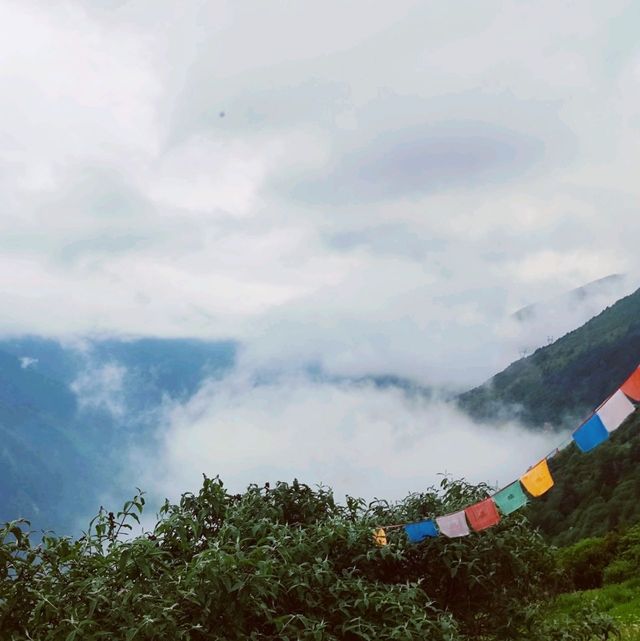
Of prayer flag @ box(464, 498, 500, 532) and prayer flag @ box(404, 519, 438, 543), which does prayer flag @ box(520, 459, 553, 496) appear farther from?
prayer flag @ box(404, 519, 438, 543)

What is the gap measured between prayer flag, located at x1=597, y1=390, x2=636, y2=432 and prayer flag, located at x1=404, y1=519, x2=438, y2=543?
5.94 ft

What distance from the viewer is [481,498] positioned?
24.5 feet

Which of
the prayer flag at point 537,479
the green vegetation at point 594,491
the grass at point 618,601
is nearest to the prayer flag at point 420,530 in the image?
the prayer flag at point 537,479

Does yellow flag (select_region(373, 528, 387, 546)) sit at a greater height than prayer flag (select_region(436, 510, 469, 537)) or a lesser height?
greater

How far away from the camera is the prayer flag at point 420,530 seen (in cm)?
663

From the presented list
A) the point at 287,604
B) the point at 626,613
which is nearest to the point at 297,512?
the point at 287,604

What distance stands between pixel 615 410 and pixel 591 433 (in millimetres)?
306

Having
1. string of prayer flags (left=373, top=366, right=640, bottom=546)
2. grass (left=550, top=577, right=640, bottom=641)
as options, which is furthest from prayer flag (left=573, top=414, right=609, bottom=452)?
grass (left=550, top=577, right=640, bottom=641)

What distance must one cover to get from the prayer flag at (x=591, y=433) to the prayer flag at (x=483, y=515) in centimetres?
99

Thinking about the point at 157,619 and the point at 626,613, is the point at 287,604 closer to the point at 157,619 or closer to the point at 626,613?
the point at 157,619

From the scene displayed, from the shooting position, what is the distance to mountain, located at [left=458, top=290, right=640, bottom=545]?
4931 cm

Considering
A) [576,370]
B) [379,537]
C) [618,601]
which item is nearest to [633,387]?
[379,537]

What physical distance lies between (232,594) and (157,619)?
2.09 feet

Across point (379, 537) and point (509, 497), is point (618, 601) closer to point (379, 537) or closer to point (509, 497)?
point (509, 497)
